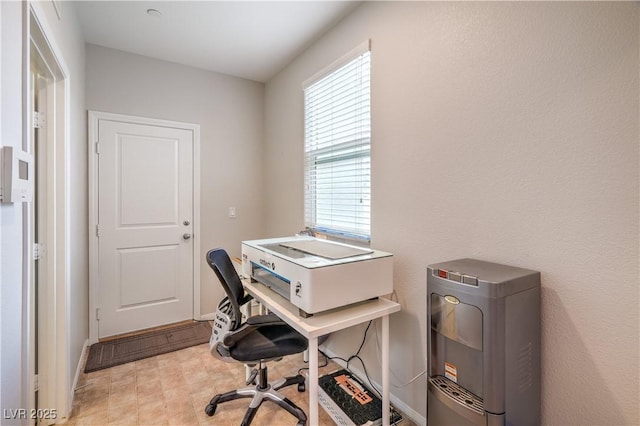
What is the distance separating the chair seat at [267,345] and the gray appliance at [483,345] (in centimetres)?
75

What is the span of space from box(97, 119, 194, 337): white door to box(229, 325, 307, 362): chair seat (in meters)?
1.69

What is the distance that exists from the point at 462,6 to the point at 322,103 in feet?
4.00

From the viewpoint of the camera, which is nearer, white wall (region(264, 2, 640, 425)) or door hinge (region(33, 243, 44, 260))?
white wall (region(264, 2, 640, 425))

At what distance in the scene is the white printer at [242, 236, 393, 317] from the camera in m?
1.39

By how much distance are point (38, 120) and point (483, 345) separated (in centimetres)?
249

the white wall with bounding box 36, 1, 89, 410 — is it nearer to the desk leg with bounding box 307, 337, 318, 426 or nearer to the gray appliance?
the desk leg with bounding box 307, 337, 318, 426

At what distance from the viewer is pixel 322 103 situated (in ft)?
8.07

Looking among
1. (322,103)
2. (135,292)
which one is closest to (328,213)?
(322,103)

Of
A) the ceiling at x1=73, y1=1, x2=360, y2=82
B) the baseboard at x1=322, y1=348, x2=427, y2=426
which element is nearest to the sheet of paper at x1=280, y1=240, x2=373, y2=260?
the baseboard at x1=322, y1=348, x2=427, y2=426

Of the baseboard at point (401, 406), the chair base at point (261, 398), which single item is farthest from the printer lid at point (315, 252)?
the baseboard at point (401, 406)

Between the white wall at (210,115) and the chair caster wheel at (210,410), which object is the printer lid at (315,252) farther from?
the white wall at (210,115)

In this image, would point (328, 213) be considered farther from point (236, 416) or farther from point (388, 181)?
point (236, 416)

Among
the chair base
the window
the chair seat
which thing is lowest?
the chair base

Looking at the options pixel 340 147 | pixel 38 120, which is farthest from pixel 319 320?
pixel 38 120
